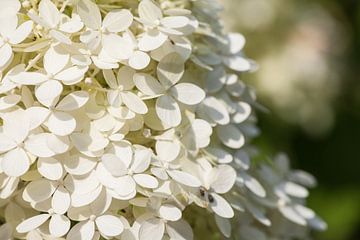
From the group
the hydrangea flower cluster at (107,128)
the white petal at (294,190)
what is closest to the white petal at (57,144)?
the hydrangea flower cluster at (107,128)

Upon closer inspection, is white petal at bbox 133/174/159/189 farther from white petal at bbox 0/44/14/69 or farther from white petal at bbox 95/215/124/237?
white petal at bbox 0/44/14/69

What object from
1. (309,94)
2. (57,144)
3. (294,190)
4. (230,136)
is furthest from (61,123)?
(309,94)

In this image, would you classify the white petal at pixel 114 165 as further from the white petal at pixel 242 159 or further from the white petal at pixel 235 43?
the white petal at pixel 235 43

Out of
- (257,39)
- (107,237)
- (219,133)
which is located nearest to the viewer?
(107,237)

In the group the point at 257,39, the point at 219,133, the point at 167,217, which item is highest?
the point at 257,39

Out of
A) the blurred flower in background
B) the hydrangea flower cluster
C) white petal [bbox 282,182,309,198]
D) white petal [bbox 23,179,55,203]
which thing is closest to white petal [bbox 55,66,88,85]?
the hydrangea flower cluster

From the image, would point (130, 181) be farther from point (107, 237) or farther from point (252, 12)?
point (252, 12)

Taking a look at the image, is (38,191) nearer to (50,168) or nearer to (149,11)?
(50,168)

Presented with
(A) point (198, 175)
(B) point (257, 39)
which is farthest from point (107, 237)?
(B) point (257, 39)
